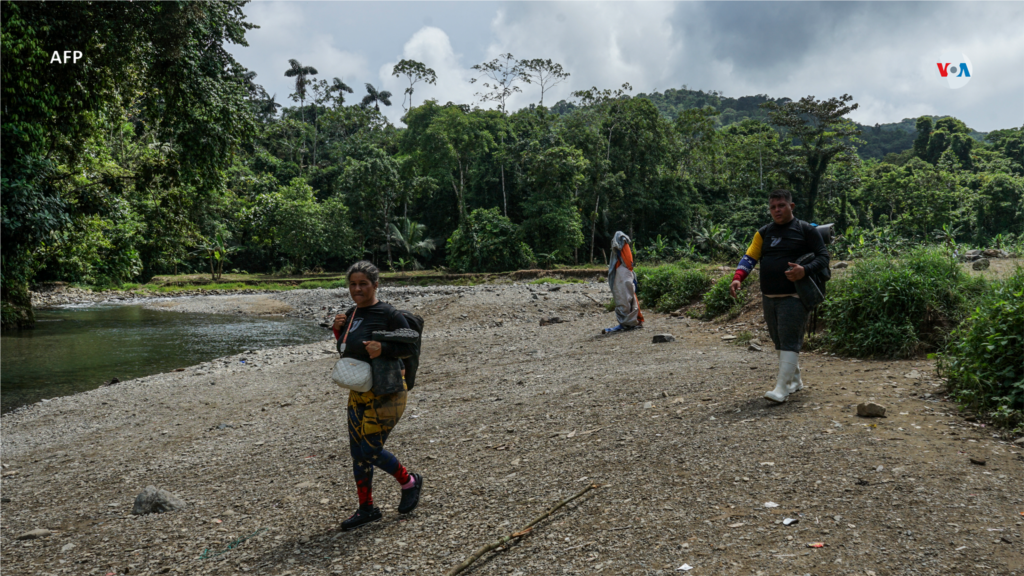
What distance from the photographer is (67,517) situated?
14.4ft

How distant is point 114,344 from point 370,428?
15.9 m

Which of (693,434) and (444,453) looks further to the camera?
(444,453)

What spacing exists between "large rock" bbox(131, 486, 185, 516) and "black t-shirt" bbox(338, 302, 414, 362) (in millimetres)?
2079

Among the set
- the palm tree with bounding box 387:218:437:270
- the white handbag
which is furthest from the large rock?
the palm tree with bounding box 387:218:437:270

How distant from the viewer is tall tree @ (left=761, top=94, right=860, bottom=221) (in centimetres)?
4053

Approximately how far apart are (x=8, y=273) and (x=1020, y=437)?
13755mm

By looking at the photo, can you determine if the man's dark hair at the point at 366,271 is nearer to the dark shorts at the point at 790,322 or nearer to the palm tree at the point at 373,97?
the dark shorts at the point at 790,322

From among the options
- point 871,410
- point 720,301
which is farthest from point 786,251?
point 720,301

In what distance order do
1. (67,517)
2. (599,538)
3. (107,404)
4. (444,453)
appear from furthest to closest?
(107,404) < (444,453) < (67,517) < (599,538)

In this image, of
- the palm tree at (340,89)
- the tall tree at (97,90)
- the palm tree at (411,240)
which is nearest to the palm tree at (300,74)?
the palm tree at (340,89)

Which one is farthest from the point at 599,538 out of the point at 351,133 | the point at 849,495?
the point at 351,133

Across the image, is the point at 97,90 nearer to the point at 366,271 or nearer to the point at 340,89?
the point at 366,271

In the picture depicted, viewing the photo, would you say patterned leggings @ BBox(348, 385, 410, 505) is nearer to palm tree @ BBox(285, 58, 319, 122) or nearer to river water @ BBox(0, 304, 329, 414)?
river water @ BBox(0, 304, 329, 414)

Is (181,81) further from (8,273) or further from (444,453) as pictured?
(444,453)
